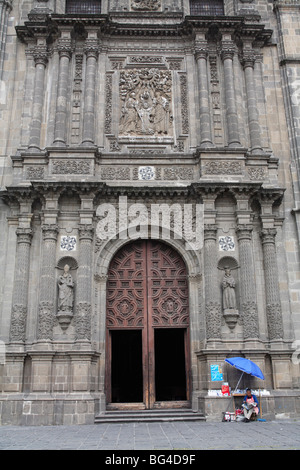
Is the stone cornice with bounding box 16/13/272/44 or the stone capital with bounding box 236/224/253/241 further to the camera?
the stone cornice with bounding box 16/13/272/44

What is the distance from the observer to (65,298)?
1447cm

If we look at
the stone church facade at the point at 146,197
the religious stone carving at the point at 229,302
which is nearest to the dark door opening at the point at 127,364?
the stone church facade at the point at 146,197

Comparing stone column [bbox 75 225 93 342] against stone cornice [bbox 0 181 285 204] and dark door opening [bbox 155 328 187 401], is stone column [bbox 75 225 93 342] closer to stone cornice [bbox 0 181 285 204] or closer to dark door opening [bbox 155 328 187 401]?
stone cornice [bbox 0 181 285 204]

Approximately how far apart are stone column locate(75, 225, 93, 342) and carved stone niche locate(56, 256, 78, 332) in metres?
0.22

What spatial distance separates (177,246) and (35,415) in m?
6.89

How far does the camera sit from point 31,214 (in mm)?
15516

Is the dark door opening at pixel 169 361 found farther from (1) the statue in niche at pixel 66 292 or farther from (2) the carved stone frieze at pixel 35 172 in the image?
(2) the carved stone frieze at pixel 35 172

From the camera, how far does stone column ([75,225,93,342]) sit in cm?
1418

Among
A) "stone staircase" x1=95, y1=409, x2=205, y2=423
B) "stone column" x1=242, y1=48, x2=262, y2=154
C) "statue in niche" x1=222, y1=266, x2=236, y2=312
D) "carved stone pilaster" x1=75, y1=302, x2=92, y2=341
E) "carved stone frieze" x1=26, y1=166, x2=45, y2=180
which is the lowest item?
"stone staircase" x1=95, y1=409, x2=205, y2=423

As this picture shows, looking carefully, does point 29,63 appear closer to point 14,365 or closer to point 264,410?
point 14,365

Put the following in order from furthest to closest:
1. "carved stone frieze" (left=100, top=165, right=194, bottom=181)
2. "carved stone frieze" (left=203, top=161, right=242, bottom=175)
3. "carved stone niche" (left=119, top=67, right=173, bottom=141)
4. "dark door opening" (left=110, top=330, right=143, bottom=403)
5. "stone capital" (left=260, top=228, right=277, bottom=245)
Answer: "dark door opening" (left=110, top=330, right=143, bottom=403), "carved stone niche" (left=119, top=67, right=173, bottom=141), "carved stone frieze" (left=100, top=165, right=194, bottom=181), "carved stone frieze" (left=203, top=161, right=242, bottom=175), "stone capital" (left=260, top=228, right=277, bottom=245)

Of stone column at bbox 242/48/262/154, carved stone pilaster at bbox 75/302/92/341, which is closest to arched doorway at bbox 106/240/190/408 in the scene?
carved stone pilaster at bbox 75/302/92/341

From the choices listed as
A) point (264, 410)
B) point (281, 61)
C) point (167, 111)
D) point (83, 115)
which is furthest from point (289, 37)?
point (264, 410)

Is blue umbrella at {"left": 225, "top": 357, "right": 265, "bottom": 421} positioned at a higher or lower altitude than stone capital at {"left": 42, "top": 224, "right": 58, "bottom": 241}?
lower
